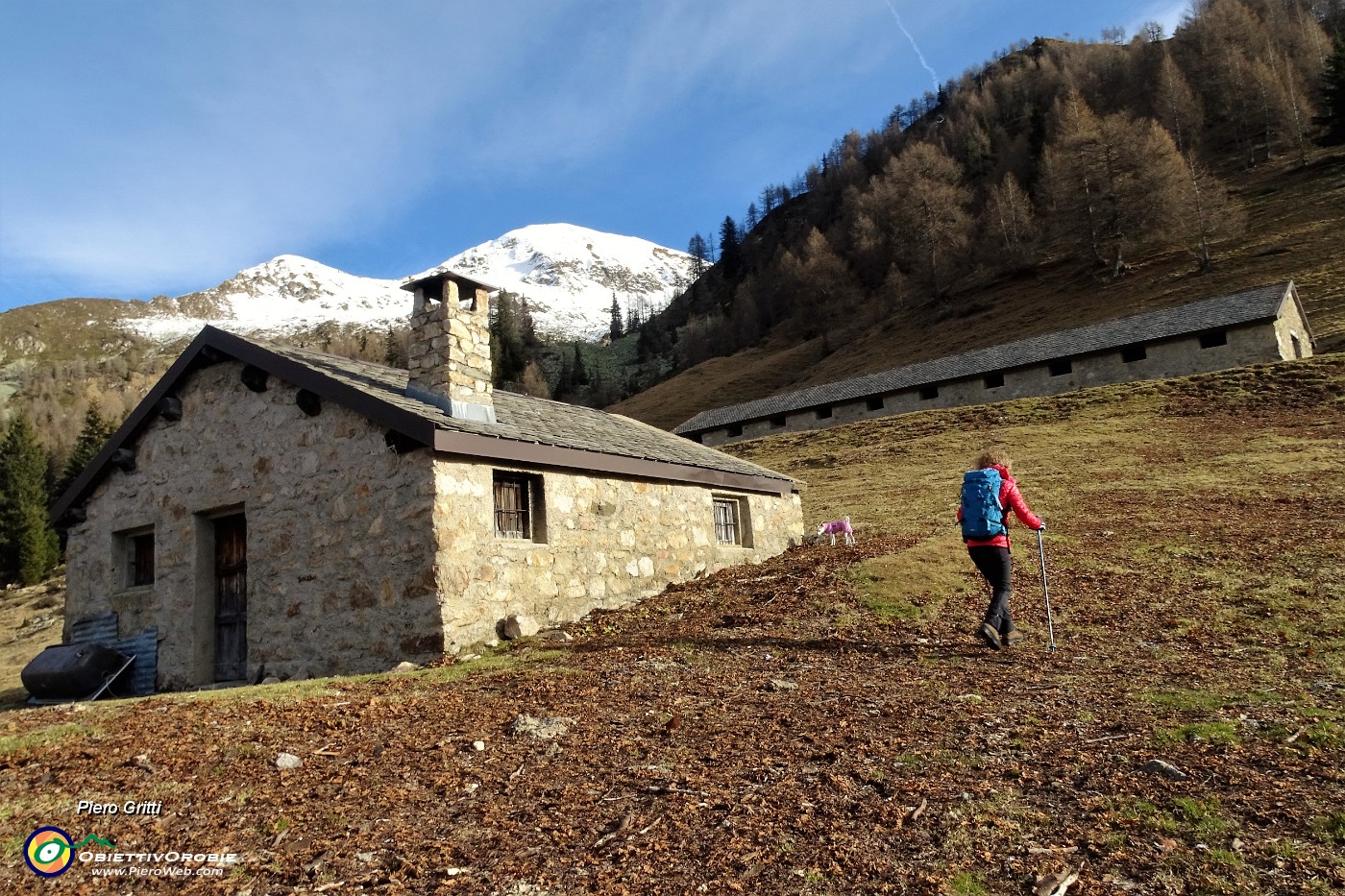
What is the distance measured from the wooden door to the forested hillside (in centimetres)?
4517

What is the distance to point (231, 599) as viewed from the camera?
11914mm

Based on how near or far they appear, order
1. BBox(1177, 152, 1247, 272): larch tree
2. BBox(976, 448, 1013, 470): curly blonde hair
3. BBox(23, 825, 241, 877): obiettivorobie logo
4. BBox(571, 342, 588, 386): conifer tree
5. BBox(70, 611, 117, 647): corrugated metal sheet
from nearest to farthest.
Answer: BBox(23, 825, 241, 877): obiettivorobie logo
BBox(976, 448, 1013, 470): curly blonde hair
BBox(70, 611, 117, 647): corrugated metal sheet
BBox(1177, 152, 1247, 272): larch tree
BBox(571, 342, 588, 386): conifer tree

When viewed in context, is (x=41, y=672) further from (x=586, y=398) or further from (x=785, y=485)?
(x=586, y=398)

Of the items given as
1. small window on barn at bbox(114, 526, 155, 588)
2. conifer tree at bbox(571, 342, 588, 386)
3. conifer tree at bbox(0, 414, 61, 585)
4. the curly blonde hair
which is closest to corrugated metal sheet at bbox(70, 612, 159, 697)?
small window on barn at bbox(114, 526, 155, 588)

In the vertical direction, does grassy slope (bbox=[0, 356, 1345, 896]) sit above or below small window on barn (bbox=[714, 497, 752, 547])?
below

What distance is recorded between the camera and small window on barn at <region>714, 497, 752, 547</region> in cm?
1559

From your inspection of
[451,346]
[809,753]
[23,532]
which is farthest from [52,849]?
[23,532]

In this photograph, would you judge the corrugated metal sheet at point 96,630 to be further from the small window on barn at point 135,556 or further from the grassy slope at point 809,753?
the grassy slope at point 809,753

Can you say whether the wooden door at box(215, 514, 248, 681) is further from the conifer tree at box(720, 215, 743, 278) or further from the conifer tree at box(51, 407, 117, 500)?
the conifer tree at box(720, 215, 743, 278)

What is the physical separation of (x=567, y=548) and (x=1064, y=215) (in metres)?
69.4

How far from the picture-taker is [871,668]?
758cm

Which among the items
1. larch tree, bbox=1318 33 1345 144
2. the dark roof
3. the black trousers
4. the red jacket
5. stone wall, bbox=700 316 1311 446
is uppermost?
larch tree, bbox=1318 33 1345 144

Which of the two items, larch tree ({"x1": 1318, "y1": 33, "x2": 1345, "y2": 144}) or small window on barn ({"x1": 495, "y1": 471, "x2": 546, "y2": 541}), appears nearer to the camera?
small window on barn ({"x1": 495, "y1": 471, "x2": 546, "y2": 541})

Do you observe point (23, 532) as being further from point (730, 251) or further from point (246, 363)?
point (730, 251)
